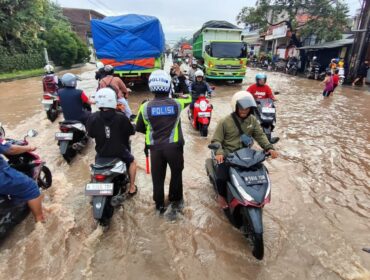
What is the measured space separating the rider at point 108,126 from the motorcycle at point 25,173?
39.8 inches

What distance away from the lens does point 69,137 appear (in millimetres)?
4969

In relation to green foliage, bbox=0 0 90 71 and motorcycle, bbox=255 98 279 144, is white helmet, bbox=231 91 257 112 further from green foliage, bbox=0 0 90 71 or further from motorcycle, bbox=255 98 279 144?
green foliage, bbox=0 0 90 71

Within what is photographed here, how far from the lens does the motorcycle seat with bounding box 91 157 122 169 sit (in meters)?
3.28

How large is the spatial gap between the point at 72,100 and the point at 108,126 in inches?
86.4

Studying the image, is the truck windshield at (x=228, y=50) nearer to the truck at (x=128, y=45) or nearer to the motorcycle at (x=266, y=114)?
the truck at (x=128, y=45)

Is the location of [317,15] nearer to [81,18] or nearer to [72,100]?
[72,100]

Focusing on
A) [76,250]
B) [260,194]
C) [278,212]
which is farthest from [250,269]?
[76,250]

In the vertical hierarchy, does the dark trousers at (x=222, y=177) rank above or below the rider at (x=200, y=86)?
below

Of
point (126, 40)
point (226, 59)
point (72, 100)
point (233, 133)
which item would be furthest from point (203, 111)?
point (226, 59)

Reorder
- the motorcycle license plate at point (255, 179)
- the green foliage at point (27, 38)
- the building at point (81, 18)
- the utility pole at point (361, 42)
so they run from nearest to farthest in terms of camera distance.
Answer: the motorcycle license plate at point (255, 179), the utility pole at point (361, 42), the green foliage at point (27, 38), the building at point (81, 18)

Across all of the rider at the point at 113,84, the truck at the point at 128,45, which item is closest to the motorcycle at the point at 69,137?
the rider at the point at 113,84

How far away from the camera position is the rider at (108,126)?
3.25m

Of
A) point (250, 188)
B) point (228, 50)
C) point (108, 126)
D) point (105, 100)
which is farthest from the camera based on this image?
point (228, 50)

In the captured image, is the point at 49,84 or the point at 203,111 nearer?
the point at 203,111
